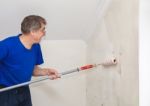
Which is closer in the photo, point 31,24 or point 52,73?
point 31,24

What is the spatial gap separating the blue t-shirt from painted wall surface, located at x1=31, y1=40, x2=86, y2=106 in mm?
503

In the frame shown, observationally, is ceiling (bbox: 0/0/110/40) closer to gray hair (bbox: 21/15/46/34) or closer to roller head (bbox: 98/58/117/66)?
gray hair (bbox: 21/15/46/34)

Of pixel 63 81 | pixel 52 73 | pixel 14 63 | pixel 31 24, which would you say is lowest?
pixel 63 81

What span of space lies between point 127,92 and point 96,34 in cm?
69

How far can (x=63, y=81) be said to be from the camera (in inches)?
86.4

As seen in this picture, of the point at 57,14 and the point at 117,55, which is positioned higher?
the point at 57,14

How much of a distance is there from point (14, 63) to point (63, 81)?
72 cm

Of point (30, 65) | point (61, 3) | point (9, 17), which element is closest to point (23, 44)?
point (30, 65)

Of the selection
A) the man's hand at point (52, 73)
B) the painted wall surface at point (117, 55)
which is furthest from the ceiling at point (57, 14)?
the man's hand at point (52, 73)

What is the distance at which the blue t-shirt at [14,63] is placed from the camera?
1528mm
